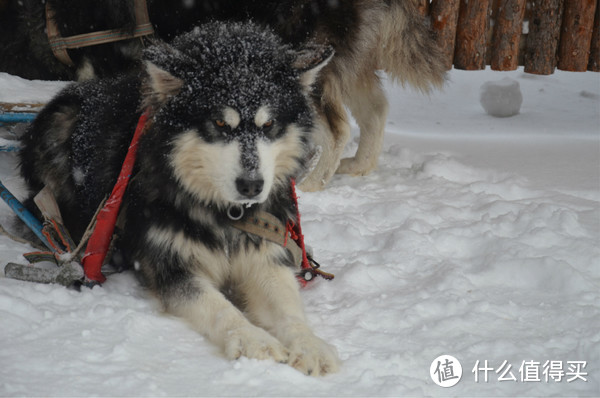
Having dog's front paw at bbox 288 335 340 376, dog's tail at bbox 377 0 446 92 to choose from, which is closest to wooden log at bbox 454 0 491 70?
dog's tail at bbox 377 0 446 92

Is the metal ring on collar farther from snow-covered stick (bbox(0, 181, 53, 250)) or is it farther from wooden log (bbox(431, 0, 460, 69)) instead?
wooden log (bbox(431, 0, 460, 69))

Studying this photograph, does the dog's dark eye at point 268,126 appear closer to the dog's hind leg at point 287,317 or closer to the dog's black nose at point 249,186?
the dog's black nose at point 249,186

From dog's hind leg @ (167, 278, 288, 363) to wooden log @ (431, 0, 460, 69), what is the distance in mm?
3598

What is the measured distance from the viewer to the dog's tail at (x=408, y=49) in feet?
14.3

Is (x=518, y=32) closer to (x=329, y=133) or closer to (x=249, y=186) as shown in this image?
(x=329, y=133)

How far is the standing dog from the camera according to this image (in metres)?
4.05

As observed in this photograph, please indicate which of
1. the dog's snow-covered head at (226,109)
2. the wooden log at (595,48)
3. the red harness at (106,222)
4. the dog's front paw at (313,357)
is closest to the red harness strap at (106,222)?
the red harness at (106,222)

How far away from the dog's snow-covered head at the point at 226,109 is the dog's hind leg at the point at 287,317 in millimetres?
427

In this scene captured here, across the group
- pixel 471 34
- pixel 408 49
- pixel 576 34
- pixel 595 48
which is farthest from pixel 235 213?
pixel 595 48

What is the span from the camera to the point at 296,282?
2.70 metres

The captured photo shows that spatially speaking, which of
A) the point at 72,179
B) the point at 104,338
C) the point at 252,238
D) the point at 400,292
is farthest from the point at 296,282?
the point at 72,179

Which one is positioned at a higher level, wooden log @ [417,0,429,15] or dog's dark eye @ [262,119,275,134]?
wooden log @ [417,0,429,15]

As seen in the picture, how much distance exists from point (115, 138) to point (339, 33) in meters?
1.95

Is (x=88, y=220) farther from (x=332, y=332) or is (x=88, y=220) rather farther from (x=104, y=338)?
(x=332, y=332)
